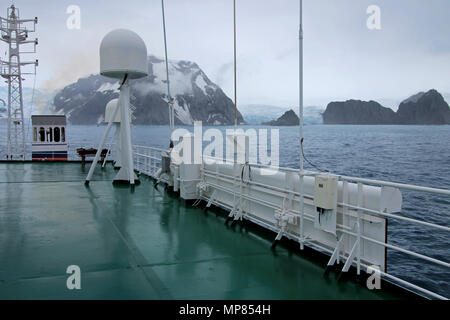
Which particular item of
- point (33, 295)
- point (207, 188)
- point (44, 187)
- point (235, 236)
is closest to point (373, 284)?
point (235, 236)

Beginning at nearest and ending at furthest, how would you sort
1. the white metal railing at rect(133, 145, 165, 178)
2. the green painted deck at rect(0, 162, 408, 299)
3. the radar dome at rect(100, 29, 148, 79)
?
the green painted deck at rect(0, 162, 408, 299) → the radar dome at rect(100, 29, 148, 79) → the white metal railing at rect(133, 145, 165, 178)

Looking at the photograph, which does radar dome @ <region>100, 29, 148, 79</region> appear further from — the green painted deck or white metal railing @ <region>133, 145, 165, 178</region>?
the green painted deck

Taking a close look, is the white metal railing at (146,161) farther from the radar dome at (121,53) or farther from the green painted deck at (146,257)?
the green painted deck at (146,257)

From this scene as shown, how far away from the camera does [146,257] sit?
4.45 meters

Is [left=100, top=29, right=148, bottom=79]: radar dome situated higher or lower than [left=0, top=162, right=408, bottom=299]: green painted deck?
higher

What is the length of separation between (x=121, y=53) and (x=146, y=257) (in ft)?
22.6

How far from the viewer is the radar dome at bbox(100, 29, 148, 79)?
9906 mm

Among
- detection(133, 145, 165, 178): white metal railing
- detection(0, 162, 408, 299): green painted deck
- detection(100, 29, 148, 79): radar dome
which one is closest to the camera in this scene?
detection(0, 162, 408, 299): green painted deck

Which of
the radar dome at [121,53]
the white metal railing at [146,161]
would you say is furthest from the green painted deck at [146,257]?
the radar dome at [121,53]

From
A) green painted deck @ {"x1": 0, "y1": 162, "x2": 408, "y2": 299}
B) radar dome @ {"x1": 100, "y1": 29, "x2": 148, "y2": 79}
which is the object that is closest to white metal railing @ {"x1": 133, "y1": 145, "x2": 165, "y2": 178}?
radar dome @ {"x1": 100, "y1": 29, "x2": 148, "y2": 79}

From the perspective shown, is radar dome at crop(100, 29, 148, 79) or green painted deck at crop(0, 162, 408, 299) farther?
radar dome at crop(100, 29, 148, 79)

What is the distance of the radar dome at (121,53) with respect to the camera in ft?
32.5

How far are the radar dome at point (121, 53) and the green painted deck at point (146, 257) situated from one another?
394 centimetres

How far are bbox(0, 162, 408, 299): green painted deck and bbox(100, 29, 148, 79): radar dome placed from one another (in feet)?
12.9
